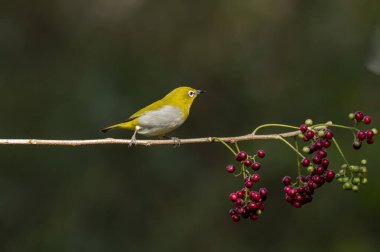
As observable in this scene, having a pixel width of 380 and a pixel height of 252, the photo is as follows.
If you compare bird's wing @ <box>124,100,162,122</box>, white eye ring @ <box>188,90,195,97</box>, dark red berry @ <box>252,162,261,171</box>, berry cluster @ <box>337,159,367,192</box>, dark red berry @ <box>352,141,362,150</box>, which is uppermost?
white eye ring @ <box>188,90,195,97</box>

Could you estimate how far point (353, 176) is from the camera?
2.58m

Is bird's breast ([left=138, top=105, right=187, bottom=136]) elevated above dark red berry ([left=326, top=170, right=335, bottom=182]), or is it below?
above

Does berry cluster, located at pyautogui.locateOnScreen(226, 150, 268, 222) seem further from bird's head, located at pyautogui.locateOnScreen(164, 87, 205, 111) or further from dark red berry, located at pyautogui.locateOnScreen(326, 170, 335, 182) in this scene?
bird's head, located at pyautogui.locateOnScreen(164, 87, 205, 111)

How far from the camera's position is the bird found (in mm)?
4172

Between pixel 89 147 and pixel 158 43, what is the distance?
1.91 metres

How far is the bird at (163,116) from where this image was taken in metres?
4.17

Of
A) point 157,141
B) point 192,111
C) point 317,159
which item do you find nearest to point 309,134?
point 317,159

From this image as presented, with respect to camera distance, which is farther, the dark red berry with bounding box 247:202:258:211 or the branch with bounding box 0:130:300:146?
the dark red berry with bounding box 247:202:258:211

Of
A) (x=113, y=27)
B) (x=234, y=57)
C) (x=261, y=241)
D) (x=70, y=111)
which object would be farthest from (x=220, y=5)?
(x=261, y=241)

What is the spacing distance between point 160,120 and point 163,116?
34mm

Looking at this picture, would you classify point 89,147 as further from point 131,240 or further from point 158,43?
point 158,43

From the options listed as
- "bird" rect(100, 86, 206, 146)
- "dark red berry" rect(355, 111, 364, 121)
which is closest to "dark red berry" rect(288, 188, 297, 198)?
"dark red berry" rect(355, 111, 364, 121)

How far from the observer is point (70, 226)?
240 inches

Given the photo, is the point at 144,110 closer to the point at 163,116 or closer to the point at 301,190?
the point at 163,116
